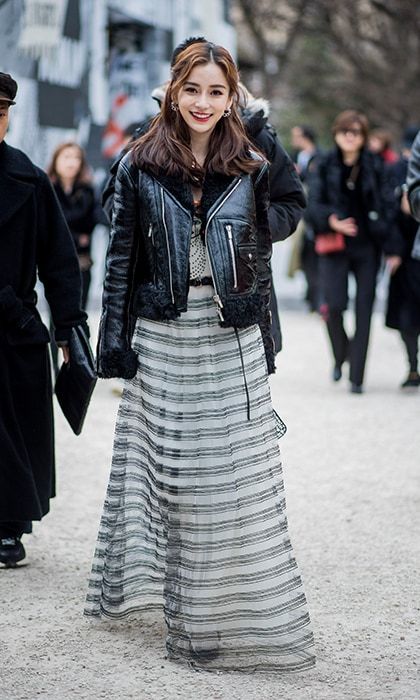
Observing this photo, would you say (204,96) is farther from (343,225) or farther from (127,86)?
(127,86)

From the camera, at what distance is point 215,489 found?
174 inches

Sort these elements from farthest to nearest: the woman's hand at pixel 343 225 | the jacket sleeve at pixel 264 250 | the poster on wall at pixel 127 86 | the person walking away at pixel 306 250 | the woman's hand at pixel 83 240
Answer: the poster on wall at pixel 127 86 → the person walking away at pixel 306 250 → the woman's hand at pixel 83 240 → the woman's hand at pixel 343 225 → the jacket sleeve at pixel 264 250

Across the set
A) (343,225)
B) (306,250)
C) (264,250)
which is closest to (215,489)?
(264,250)

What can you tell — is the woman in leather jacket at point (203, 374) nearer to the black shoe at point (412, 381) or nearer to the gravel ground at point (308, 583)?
the gravel ground at point (308, 583)

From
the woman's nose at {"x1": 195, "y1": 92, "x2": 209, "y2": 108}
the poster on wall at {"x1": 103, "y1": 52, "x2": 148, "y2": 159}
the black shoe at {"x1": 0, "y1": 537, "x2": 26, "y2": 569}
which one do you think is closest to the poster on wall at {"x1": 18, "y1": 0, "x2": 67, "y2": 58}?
the poster on wall at {"x1": 103, "y1": 52, "x2": 148, "y2": 159}

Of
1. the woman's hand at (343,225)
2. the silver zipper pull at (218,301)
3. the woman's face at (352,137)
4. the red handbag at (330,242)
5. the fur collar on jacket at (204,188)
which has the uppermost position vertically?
the fur collar on jacket at (204,188)

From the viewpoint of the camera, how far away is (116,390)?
10.5 metres

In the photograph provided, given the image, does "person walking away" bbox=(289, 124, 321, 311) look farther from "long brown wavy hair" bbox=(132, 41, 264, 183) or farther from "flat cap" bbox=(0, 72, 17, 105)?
"long brown wavy hair" bbox=(132, 41, 264, 183)

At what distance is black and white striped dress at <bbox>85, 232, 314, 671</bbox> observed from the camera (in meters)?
4.42

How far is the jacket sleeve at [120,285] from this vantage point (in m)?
4.50

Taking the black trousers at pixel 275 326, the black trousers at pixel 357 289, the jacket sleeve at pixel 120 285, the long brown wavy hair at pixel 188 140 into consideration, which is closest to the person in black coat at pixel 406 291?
the black trousers at pixel 357 289

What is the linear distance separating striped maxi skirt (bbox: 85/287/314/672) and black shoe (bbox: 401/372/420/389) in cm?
643

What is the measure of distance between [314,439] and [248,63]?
26657 mm

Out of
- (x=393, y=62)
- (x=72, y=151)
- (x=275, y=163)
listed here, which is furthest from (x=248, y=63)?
(x=275, y=163)
